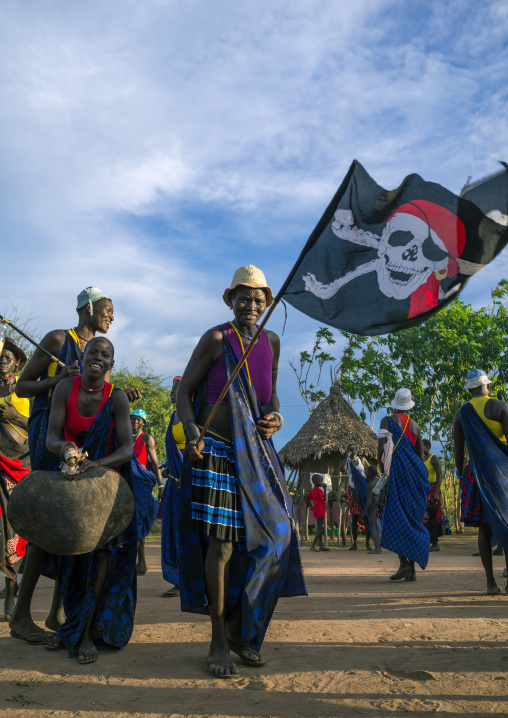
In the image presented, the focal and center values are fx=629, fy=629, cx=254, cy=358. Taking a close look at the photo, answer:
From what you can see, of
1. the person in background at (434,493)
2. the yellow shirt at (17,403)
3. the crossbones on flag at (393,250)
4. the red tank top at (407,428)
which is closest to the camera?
the crossbones on flag at (393,250)

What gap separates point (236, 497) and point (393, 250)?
67.5 inches

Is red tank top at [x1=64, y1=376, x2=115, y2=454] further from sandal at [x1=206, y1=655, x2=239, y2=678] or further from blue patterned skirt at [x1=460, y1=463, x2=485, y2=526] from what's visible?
blue patterned skirt at [x1=460, y1=463, x2=485, y2=526]

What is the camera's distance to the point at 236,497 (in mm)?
3758

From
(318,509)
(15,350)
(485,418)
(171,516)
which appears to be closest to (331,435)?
(318,509)

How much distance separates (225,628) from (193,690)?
0.55m

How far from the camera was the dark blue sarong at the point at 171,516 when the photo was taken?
20.2 ft

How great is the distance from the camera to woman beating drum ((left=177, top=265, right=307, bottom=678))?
3635mm

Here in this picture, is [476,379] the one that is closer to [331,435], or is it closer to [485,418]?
[485,418]

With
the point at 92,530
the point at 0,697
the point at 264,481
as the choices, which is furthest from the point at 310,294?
the point at 0,697

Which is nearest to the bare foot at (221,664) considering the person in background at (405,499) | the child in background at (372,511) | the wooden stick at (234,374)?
the wooden stick at (234,374)

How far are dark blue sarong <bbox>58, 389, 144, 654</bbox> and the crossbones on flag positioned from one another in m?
1.60

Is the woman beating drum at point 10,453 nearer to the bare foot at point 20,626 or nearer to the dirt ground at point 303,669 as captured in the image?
the dirt ground at point 303,669

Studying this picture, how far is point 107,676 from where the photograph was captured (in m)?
3.38

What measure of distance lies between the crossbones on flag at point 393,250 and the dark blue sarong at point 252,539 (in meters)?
0.77
